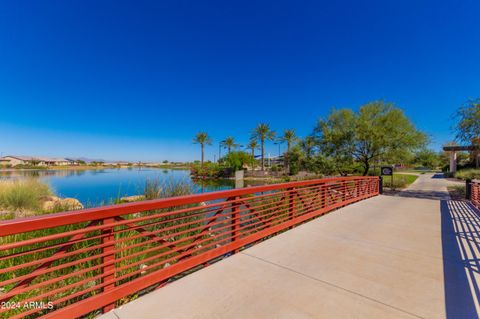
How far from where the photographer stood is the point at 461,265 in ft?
9.59

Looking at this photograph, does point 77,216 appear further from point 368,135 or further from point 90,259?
point 368,135

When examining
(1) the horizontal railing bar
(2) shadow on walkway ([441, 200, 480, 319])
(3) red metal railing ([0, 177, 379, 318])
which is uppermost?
(1) the horizontal railing bar

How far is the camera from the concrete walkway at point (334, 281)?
6.54ft

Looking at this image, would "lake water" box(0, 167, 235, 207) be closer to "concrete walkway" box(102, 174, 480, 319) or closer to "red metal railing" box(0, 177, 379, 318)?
"red metal railing" box(0, 177, 379, 318)

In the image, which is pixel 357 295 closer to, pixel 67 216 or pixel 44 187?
pixel 67 216

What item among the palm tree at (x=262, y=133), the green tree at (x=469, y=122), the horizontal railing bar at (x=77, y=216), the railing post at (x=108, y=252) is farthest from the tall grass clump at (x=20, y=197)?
the palm tree at (x=262, y=133)

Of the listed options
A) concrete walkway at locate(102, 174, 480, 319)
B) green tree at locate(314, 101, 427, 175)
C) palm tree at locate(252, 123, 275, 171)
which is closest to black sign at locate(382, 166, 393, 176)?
green tree at locate(314, 101, 427, 175)

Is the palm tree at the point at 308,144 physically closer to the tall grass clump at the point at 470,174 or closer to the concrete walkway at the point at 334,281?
the concrete walkway at the point at 334,281

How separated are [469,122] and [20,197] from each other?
17.0m

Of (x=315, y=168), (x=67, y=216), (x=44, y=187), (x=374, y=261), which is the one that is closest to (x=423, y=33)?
(x=315, y=168)

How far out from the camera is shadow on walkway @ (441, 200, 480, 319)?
2060 mm

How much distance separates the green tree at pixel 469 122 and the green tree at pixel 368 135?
6.01 feet

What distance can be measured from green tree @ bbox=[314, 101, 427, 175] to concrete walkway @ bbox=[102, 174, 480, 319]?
29.2ft

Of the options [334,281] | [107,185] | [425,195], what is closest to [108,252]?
[334,281]
